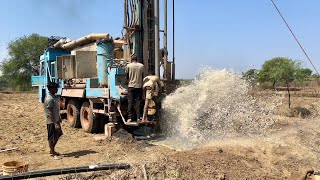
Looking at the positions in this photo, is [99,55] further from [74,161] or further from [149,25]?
[74,161]

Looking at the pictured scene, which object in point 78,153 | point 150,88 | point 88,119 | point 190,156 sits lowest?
point 78,153

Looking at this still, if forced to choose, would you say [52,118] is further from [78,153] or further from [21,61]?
[21,61]

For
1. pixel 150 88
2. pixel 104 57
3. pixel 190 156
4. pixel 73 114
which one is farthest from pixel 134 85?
pixel 73 114

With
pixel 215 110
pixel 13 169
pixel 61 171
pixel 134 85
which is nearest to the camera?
pixel 61 171

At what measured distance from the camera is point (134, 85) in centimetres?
948

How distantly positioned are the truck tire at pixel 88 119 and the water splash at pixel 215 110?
102 inches

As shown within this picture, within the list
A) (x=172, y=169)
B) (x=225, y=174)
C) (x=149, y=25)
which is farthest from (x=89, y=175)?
(x=149, y=25)

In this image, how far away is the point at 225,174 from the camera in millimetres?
6352

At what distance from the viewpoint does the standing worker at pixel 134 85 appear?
31.2ft

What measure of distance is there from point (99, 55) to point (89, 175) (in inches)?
206

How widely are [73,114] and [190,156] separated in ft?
23.3

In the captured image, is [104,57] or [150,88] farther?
[104,57]

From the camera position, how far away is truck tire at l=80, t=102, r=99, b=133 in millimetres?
11352

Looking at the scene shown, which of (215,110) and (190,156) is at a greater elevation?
(215,110)
